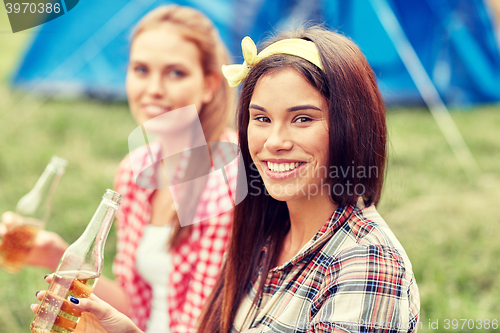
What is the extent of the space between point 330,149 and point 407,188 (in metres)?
2.61

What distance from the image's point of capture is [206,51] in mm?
1970

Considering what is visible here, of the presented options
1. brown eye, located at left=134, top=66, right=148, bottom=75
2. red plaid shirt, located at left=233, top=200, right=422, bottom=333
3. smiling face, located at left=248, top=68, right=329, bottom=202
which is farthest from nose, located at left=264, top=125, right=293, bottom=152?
brown eye, located at left=134, top=66, right=148, bottom=75

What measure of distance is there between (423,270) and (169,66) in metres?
1.74

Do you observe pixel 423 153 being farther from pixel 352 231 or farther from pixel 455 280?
pixel 352 231

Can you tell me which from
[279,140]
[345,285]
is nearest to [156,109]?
[279,140]

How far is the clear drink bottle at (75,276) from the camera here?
117cm

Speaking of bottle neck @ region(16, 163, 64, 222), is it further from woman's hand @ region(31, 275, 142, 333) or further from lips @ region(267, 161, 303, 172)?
lips @ region(267, 161, 303, 172)

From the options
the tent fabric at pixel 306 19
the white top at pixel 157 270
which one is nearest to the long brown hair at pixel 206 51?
the white top at pixel 157 270

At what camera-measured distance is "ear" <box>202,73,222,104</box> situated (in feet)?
6.48

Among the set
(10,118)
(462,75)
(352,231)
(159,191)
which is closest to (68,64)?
(10,118)

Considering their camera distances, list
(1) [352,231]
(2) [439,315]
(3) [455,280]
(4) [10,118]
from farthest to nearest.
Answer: (4) [10,118] < (3) [455,280] < (2) [439,315] < (1) [352,231]

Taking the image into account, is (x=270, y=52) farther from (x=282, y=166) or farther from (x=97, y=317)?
(x=97, y=317)

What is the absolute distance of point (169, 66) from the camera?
191cm

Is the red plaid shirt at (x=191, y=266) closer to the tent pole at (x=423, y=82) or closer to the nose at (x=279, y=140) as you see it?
the nose at (x=279, y=140)
